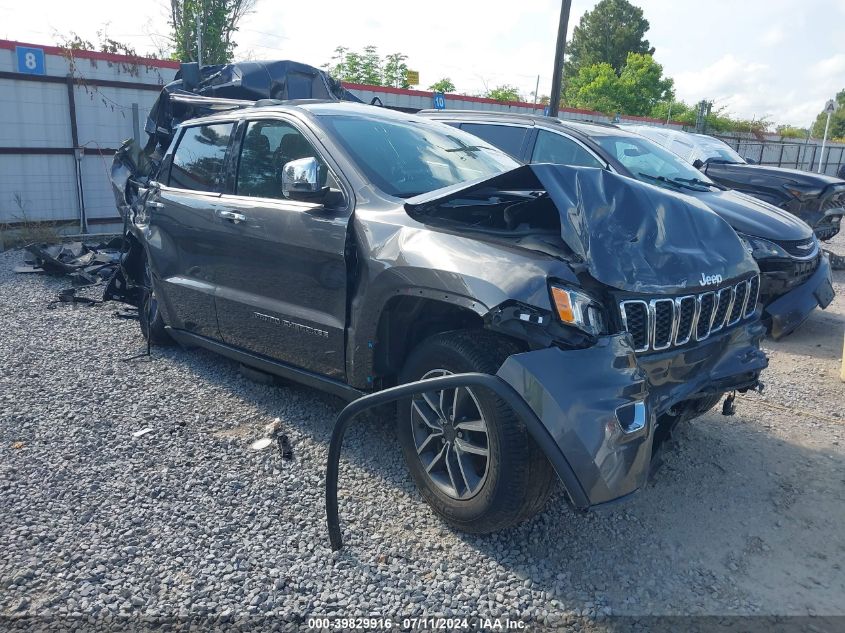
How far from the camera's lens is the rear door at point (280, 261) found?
12.3 feet

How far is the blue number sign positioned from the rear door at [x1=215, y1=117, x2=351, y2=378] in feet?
26.9

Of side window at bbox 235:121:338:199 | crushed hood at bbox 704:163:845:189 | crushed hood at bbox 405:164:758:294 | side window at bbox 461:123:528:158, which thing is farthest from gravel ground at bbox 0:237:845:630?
crushed hood at bbox 704:163:845:189

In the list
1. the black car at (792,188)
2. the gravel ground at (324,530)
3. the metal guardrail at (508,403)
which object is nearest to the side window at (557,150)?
the black car at (792,188)

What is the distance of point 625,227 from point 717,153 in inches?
353

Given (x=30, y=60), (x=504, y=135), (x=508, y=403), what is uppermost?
(x=30, y=60)

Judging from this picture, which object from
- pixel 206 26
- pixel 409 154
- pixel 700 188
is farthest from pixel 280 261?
pixel 206 26

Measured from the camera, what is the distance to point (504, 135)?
25.3 ft

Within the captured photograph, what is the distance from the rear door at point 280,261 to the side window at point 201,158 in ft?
0.75

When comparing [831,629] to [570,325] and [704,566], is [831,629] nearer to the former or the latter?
[704,566]

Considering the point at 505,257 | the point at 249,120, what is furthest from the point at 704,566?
the point at 249,120

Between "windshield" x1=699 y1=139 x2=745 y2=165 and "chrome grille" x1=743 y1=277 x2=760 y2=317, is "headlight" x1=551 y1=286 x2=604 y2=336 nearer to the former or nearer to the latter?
"chrome grille" x1=743 y1=277 x2=760 y2=317

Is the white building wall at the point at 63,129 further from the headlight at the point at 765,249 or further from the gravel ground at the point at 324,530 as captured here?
the headlight at the point at 765,249

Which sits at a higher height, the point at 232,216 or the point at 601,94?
the point at 601,94

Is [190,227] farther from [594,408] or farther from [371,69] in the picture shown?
[371,69]
